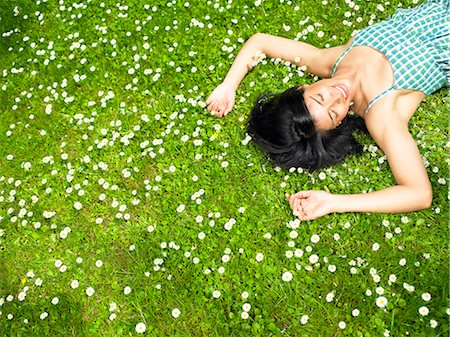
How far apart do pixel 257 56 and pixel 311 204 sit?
200cm

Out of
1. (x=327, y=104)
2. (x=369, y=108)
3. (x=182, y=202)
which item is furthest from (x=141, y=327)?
(x=369, y=108)

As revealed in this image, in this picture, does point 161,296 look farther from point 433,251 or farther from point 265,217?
point 433,251

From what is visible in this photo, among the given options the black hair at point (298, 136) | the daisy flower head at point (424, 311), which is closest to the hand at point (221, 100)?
the black hair at point (298, 136)

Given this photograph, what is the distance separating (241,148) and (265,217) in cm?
87

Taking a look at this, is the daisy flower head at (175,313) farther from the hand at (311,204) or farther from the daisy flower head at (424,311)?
the daisy flower head at (424,311)

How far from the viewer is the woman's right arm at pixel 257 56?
17.9ft

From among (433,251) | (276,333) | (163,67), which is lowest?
(276,333)

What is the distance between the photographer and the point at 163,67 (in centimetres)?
612

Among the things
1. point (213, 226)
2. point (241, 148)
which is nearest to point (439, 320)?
point (213, 226)

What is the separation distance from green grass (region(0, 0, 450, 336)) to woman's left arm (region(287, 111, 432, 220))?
0.13 meters

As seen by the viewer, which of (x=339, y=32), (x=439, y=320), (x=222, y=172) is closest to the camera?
(x=439, y=320)

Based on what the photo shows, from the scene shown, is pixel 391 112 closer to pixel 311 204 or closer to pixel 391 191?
pixel 391 191

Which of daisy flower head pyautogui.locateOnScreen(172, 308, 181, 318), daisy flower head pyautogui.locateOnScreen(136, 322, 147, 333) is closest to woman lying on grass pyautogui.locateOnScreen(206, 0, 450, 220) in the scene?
daisy flower head pyautogui.locateOnScreen(172, 308, 181, 318)

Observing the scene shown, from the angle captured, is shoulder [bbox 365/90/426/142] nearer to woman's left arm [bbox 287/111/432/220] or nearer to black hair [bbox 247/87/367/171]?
woman's left arm [bbox 287/111/432/220]
